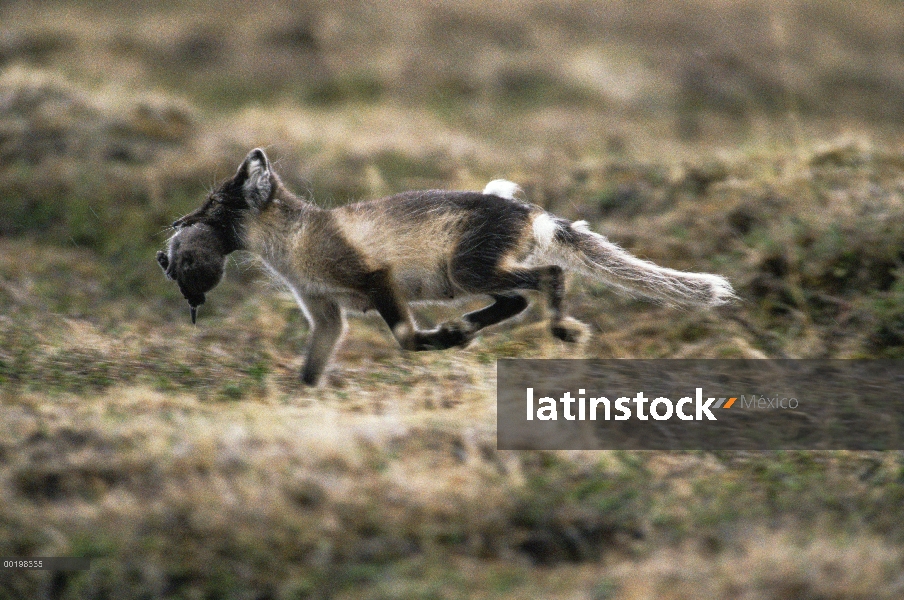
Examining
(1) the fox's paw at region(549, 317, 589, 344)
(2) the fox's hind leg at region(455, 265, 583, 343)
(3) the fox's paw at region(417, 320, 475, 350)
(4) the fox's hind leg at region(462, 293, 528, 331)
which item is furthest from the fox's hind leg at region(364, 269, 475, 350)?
(1) the fox's paw at region(549, 317, 589, 344)

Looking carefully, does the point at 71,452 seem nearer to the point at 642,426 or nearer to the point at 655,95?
the point at 642,426

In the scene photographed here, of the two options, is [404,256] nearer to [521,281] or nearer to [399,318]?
[399,318]

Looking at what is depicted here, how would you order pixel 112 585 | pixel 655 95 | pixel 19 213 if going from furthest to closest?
pixel 655 95
pixel 19 213
pixel 112 585

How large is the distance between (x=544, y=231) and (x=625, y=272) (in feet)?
1.56

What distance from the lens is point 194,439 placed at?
4102 mm

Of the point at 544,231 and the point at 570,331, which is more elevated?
the point at 544,231

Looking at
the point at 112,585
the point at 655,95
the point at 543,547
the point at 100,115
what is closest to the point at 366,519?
the point at 543,547

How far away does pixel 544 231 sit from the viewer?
5.00 metres

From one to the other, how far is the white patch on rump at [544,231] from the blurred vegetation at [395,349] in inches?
30.0

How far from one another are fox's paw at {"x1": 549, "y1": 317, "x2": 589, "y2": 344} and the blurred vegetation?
0.34 metres

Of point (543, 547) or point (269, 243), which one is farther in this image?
point (269, 243)

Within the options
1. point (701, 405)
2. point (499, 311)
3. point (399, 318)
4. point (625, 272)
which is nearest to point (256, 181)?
point (399, 318)

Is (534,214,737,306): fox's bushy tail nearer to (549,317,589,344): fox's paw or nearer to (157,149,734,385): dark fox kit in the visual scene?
(157,149,734,385): dark fox kit

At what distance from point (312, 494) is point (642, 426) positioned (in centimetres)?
179
